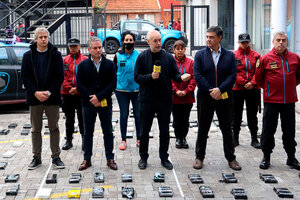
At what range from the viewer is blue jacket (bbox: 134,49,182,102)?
696 cm

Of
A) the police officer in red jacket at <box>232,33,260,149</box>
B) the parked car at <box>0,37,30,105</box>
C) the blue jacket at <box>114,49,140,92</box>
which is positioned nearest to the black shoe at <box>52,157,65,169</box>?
the blue jacket at <box>114,49,140,92</box>

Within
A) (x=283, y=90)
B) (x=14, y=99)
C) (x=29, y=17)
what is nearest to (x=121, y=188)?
(x=283, y=90)

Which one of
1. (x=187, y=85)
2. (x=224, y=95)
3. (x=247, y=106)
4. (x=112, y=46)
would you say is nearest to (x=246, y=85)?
(x=247, y=106)

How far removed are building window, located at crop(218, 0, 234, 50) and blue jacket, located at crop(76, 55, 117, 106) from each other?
2017 centimetres

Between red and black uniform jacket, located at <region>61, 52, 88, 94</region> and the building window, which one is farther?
the building window

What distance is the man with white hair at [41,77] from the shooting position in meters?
6.91

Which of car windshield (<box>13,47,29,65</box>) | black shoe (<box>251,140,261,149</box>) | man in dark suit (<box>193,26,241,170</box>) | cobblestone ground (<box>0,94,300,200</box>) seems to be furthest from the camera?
car windshield (<box>13,47,29,65</box>)

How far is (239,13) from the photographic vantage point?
66.1ft

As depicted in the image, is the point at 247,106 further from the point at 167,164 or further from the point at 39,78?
the point at 39,78

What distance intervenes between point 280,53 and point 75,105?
346 cm

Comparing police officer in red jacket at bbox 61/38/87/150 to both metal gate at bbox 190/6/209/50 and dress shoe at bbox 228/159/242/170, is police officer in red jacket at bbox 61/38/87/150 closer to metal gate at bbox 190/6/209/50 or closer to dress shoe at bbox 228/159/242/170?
dress shoe at bbox 228/159/242/170

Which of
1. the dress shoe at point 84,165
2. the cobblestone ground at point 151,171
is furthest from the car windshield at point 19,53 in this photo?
the dress shoe at point 84,165

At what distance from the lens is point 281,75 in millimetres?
6883

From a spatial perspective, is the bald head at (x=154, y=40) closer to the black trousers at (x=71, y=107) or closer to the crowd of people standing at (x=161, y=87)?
the crowd of people standing at (x=161, y=87)
